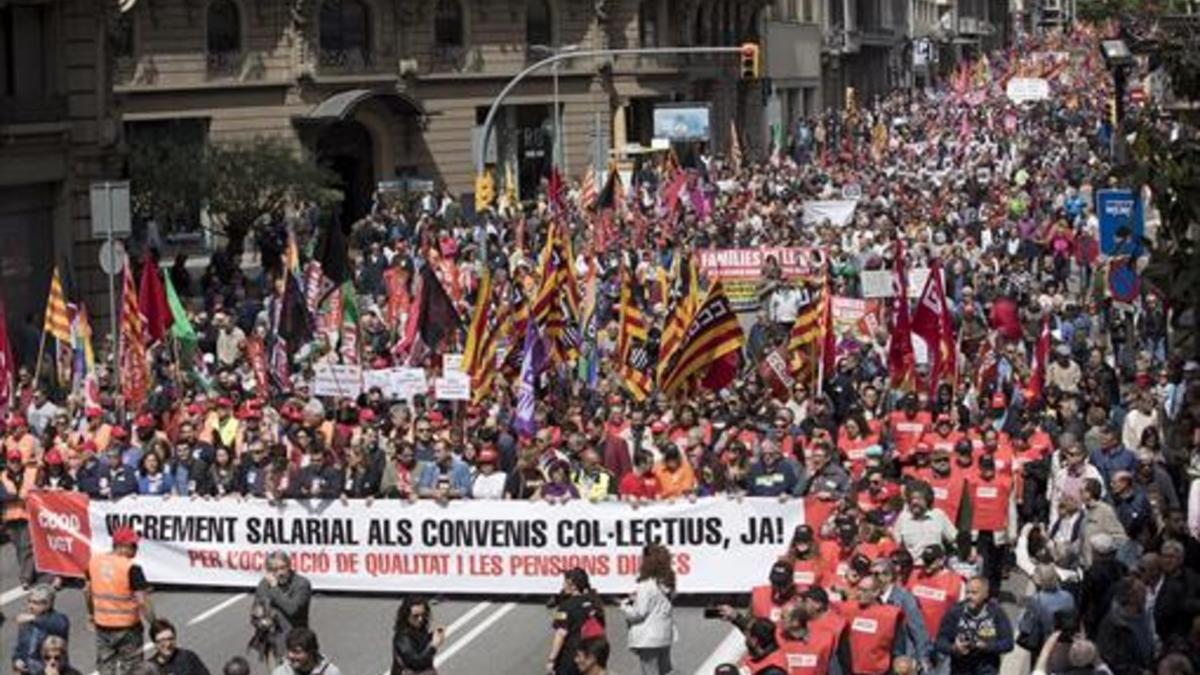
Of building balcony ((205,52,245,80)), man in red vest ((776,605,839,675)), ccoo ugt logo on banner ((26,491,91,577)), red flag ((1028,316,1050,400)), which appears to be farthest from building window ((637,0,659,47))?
man in red vest ((776,605,839,675))

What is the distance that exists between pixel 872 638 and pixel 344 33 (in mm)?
50594

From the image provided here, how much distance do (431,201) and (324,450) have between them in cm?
3455

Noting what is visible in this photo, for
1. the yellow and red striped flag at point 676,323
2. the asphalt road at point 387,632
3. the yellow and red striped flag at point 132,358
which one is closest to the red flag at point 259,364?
the yellow and red striped flag at point 132,358

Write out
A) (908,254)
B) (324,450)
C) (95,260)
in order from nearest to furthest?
(324,450) → (908,254) → (95,260)

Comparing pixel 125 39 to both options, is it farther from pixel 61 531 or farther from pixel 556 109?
pixel 61 531

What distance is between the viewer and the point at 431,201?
5569cm

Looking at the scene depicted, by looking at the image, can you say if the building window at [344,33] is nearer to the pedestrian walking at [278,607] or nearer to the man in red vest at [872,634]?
the pedestrian walking at [278,607]

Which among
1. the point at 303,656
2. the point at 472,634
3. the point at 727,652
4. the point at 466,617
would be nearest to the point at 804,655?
the point at 303,656

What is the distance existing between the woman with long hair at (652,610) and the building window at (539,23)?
172 feet

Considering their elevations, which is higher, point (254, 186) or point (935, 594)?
point (254, 186)

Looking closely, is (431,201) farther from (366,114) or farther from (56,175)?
(56,175)

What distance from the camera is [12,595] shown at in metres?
21.5

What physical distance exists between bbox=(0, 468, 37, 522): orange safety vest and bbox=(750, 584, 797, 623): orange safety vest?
8.51m

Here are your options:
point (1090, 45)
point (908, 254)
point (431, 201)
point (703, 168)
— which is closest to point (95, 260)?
point (908, 254)
